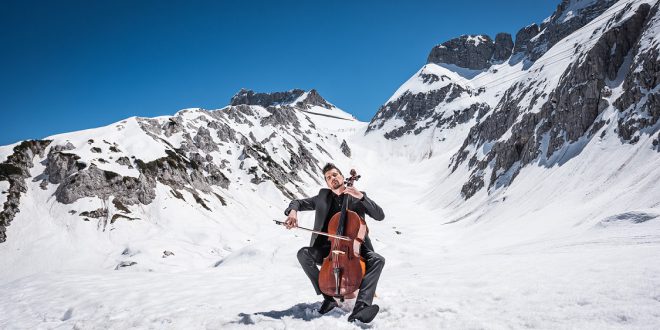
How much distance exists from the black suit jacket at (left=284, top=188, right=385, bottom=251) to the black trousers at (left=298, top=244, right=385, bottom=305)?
0.63ft

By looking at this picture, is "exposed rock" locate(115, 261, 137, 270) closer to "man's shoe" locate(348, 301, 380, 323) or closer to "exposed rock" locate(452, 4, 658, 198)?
"man's shoe" locate(348, 301, 380, 323)

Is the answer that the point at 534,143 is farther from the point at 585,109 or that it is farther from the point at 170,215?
the point at 170,215

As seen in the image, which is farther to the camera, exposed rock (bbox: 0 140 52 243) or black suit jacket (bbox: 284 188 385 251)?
exposed rock (bbox: 0 140 52 243)

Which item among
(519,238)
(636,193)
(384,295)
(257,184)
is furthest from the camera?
A: (257,184)

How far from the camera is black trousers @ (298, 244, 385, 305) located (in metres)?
6.30

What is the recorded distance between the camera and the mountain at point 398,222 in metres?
6.73

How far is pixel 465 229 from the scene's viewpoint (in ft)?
182

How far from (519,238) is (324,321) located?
33.0 metres

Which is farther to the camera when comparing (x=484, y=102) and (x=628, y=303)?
(x=484, y=102)

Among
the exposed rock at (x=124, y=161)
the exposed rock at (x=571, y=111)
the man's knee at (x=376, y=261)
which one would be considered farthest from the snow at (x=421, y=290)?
the exposed rock at (x=124, y=161)

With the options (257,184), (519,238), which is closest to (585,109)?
(519,238)

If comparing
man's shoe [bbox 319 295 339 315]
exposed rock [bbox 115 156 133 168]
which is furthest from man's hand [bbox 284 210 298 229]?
exposed rock [bbox 115 156 133 168]

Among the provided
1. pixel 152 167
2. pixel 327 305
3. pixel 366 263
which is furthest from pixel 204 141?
pixel 366 263

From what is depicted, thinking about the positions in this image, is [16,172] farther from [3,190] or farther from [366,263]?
[366,263]
